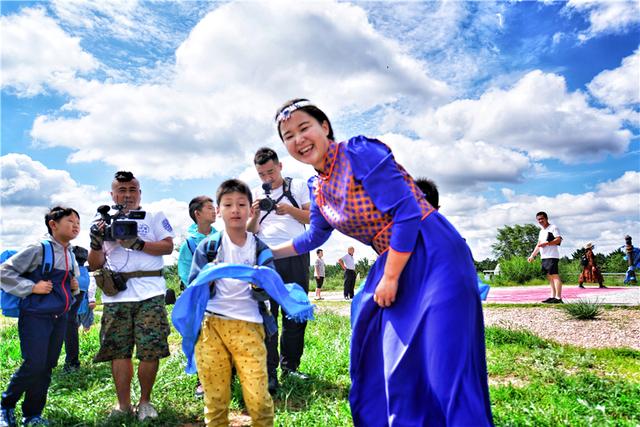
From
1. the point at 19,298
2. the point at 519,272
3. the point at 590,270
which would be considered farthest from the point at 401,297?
the point at 519,272

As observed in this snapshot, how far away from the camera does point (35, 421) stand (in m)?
4.20

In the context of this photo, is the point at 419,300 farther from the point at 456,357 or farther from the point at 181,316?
the point at 181,316

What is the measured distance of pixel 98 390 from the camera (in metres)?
5.16

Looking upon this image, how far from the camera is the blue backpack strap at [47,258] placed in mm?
4484

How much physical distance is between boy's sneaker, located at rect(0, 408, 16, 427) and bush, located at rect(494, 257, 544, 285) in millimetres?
19942

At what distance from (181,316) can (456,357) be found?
1.92m

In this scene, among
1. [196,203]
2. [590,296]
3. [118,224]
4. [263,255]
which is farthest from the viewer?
[590,296]

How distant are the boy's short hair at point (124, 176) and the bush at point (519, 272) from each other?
19.5 m

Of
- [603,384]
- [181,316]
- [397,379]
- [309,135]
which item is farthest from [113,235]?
[603,384]

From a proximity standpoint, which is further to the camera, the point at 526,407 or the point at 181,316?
the point at 526,407

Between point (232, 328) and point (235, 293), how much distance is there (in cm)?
24

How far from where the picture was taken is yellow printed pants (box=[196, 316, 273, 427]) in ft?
10.6

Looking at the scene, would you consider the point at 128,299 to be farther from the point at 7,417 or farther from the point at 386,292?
the point at 386,292

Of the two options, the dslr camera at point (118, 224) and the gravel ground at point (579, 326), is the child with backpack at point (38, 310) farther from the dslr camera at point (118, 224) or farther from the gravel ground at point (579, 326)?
the gravel ground at point (579, 326)
